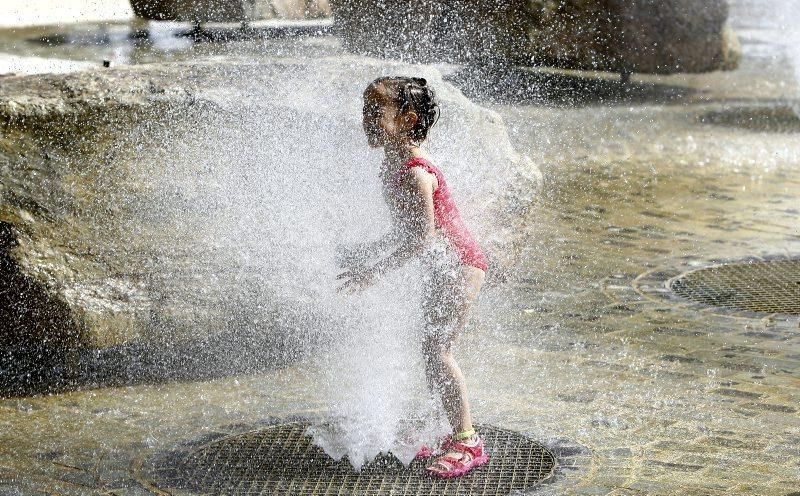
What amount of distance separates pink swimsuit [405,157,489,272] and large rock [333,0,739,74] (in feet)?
22.1

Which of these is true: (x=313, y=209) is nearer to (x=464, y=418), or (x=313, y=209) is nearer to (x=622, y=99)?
(x=464, y=418)

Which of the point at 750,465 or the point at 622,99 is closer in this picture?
the point at 750,465

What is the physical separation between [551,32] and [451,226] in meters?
7.65

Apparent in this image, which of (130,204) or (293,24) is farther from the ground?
(130,204)

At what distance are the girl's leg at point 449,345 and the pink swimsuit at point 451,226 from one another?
41 mm

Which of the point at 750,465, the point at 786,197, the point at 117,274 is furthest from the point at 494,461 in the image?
the point at 786,197

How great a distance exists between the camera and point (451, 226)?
4125 millimetres

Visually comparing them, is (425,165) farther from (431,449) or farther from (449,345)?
(431,449)

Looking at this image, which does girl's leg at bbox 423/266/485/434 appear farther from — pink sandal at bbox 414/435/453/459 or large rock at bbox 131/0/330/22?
large rock at bbox 131/0/330/22

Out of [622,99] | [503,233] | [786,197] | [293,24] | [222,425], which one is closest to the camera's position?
[222,425]

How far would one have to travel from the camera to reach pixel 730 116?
1187 cm

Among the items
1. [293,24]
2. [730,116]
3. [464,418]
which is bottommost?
[730,116]

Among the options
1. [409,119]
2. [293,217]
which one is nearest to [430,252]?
[409,119]

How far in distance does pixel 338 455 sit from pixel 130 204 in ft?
4.63
